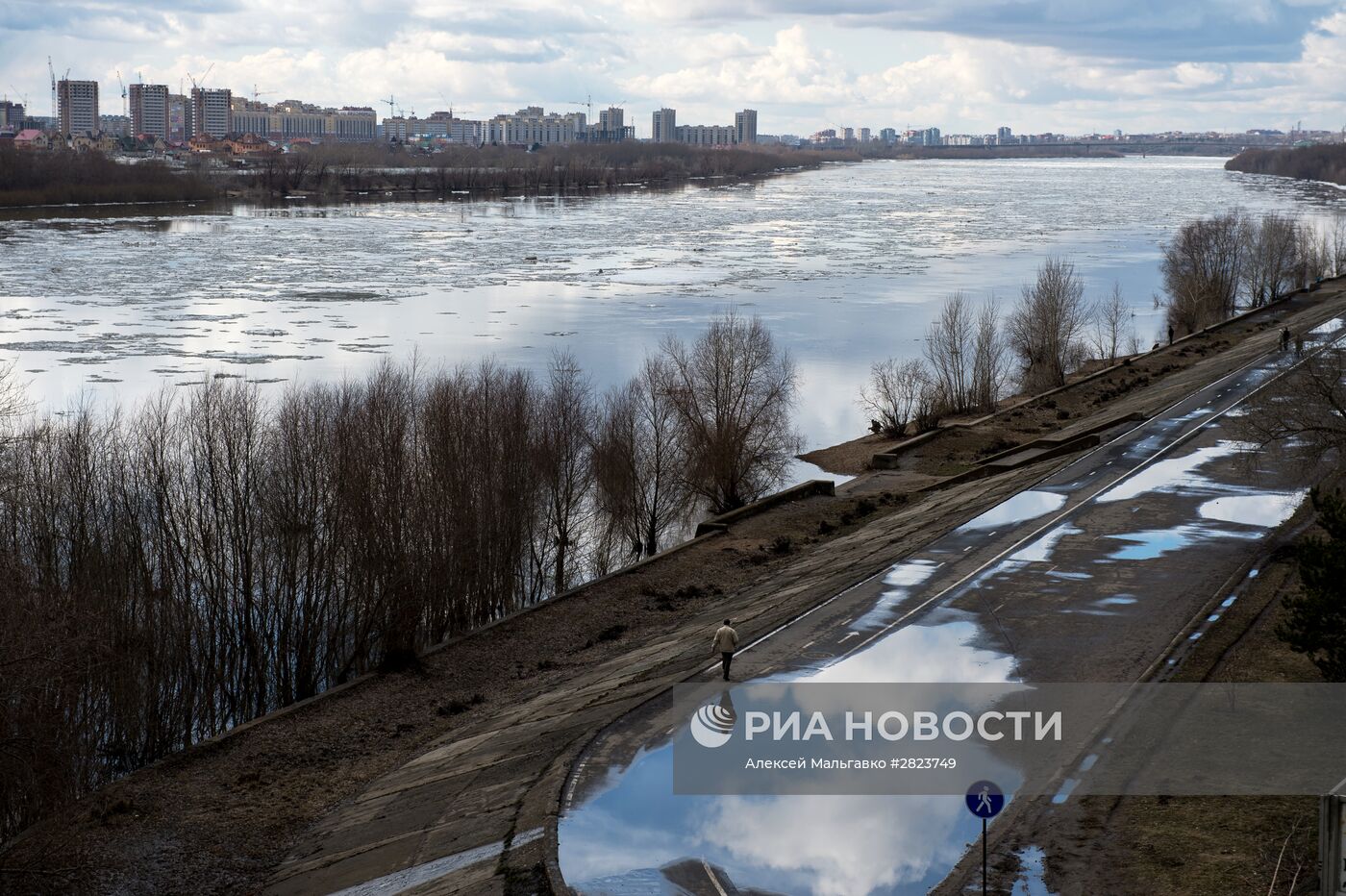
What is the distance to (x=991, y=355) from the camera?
45.0 m

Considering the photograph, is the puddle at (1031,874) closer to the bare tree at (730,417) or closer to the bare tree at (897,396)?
the bare tree at (730,417)

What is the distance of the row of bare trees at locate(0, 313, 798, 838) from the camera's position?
17906mm

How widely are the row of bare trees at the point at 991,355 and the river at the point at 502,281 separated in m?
1.48

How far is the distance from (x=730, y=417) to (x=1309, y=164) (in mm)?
162766

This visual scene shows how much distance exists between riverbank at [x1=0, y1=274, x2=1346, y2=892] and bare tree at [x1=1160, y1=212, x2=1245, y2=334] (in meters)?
33.2

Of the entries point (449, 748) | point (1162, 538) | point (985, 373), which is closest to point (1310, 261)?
point (985, 373)

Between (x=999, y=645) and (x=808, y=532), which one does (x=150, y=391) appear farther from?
(x=999, y=645)

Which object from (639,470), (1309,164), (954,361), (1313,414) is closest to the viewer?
(1313,414)

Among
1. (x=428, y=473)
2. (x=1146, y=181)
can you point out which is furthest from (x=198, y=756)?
(x=1146, y=181)

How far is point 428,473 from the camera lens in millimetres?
23922

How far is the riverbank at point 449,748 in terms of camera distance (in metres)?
14.3

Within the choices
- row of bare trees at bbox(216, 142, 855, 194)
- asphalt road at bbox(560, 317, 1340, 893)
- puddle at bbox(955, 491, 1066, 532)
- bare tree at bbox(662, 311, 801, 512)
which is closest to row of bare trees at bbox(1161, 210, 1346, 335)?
bare tree at bbox(662, 311, 801, 512)

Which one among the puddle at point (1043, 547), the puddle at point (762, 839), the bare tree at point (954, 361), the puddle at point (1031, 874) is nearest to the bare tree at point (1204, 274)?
the bare tree at point (954, 361)

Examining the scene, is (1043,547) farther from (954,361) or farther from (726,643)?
(954,361)
